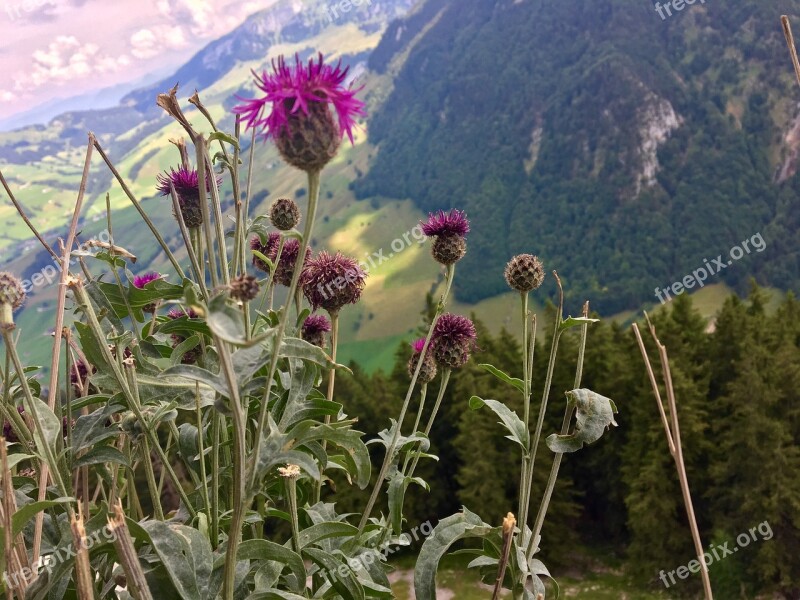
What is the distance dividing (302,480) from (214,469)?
937 millimetres

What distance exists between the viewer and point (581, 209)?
177 metres

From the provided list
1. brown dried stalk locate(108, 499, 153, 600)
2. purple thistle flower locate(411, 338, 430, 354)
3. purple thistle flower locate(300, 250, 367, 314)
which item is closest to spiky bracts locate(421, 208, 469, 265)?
purple thistle flower locate(411, 338, 430, 354)

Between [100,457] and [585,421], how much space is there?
1848 millimetres

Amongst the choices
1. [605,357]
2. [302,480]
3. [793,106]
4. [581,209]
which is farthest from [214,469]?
[793,106]

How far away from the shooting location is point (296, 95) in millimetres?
1917

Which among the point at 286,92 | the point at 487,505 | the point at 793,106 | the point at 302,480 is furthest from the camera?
the point at 793,106

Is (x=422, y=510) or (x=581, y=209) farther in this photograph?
(x=581, y=209)

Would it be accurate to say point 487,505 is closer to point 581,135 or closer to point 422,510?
point 422,510

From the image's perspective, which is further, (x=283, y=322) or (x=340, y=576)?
(x=340, y=576)

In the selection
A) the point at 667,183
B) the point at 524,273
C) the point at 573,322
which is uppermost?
the point at 667,183

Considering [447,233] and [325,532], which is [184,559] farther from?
Result: [447,233]

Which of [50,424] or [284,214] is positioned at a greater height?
[284,214]

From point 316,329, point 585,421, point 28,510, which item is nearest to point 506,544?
point 585,421

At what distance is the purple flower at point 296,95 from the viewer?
6.27ft
